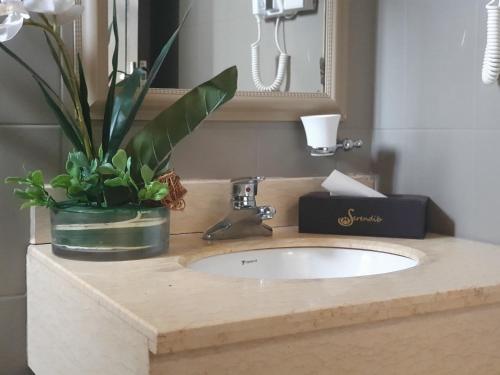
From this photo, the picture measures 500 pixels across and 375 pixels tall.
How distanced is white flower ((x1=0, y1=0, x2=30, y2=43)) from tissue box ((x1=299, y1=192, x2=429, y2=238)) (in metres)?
0.58

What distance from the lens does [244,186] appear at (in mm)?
1230

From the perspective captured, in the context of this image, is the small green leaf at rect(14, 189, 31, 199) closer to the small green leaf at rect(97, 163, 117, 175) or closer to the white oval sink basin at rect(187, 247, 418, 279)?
the small green leaf at rect(97, 163, 117, 175)

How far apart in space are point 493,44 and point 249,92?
416mm

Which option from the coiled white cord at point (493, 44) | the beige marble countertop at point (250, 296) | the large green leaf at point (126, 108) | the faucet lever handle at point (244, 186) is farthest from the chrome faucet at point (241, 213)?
the coiled white cord at point (493, 44)

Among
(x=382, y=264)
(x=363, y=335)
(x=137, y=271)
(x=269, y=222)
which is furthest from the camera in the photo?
(x=269, y=222)

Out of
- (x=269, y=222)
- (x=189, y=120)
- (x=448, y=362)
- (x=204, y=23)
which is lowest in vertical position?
(x=448, y=362)

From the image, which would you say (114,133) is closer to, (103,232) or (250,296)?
(103,232)

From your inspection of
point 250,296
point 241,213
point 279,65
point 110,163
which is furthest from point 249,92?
point 250,296

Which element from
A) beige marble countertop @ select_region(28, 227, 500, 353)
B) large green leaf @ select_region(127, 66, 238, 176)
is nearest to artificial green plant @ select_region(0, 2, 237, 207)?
large green leaf @ select_region(127, 66, 238, 176)

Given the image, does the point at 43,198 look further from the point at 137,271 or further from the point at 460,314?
the point at 460,314

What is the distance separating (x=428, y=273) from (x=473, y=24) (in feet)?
1.61

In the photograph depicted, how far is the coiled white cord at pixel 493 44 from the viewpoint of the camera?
115 centimetres

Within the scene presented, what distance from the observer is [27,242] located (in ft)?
3.72

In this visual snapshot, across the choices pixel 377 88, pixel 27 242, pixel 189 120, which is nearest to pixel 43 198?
pixel 27 242
